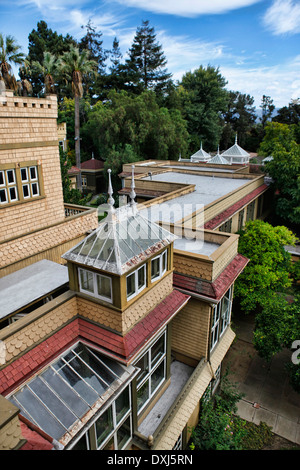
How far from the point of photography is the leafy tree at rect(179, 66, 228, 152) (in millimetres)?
56094

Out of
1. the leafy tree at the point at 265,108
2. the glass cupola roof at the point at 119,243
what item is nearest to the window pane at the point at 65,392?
the glass cupola roof at the point at 119,243

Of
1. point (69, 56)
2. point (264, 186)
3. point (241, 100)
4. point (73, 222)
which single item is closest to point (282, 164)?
point (264, 186)

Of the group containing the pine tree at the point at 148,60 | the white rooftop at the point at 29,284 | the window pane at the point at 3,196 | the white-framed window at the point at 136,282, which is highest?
the pine tree at the point at 148,60

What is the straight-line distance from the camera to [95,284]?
25.0 ft

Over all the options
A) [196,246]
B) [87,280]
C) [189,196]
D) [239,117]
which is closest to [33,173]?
[87,280]

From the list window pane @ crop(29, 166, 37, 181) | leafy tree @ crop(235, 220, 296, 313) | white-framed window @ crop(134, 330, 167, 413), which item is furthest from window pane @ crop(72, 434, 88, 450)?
leafy tree @ crop(235, 220, 296, 313)

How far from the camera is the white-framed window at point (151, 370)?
340 inches

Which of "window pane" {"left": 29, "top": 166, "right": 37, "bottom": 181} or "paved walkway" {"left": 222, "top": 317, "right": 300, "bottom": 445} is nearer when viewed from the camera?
"window pane" {"left": 29, "top": 166, "right": 37, "bottom": 181}

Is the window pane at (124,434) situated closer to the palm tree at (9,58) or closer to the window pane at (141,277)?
the window pane at (141,277)

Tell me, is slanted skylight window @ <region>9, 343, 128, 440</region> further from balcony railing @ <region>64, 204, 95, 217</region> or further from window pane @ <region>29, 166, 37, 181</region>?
balcony railing @ <region>64, 204, 95, 217</region>

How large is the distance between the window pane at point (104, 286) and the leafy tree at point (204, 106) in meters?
50.7

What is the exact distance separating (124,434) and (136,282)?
13.3 ft

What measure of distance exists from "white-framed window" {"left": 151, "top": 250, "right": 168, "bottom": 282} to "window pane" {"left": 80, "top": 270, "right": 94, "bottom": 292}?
1.72 meters

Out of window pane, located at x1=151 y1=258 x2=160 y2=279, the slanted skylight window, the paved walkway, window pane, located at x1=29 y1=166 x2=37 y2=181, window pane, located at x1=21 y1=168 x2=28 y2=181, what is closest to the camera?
the slanted skylight window
